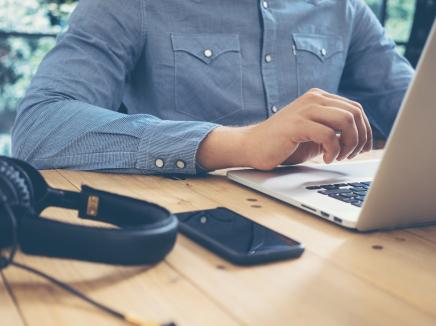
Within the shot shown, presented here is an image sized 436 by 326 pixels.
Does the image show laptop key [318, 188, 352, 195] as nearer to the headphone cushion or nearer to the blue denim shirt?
the blue denim shirt

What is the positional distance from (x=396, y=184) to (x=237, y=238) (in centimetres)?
18

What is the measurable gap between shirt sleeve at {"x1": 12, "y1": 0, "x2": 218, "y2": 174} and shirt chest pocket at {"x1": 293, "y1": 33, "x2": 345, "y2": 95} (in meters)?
0.45

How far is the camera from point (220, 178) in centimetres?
91

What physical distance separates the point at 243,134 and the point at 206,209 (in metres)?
0.23

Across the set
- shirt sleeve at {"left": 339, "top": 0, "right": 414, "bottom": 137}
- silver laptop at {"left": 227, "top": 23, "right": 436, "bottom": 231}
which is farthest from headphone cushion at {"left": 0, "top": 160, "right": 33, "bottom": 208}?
shirt sleeve at {"left": 339, "top": 0, "right": 414, "bottom": 137}

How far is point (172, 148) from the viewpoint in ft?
3.00

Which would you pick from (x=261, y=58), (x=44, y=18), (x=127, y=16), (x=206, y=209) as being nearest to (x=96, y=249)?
(x=206, y=209)

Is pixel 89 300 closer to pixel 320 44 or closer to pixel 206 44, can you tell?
pixel 206 44

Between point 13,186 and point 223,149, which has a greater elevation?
point 13,186

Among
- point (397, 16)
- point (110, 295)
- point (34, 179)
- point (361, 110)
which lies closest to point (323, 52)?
point (361, 110)

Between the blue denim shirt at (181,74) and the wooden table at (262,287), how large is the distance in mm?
312

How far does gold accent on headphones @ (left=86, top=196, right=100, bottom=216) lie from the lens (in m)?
0.59

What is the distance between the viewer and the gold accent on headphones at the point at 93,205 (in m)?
0.59

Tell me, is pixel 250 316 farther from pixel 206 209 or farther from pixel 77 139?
pixel 77 139
